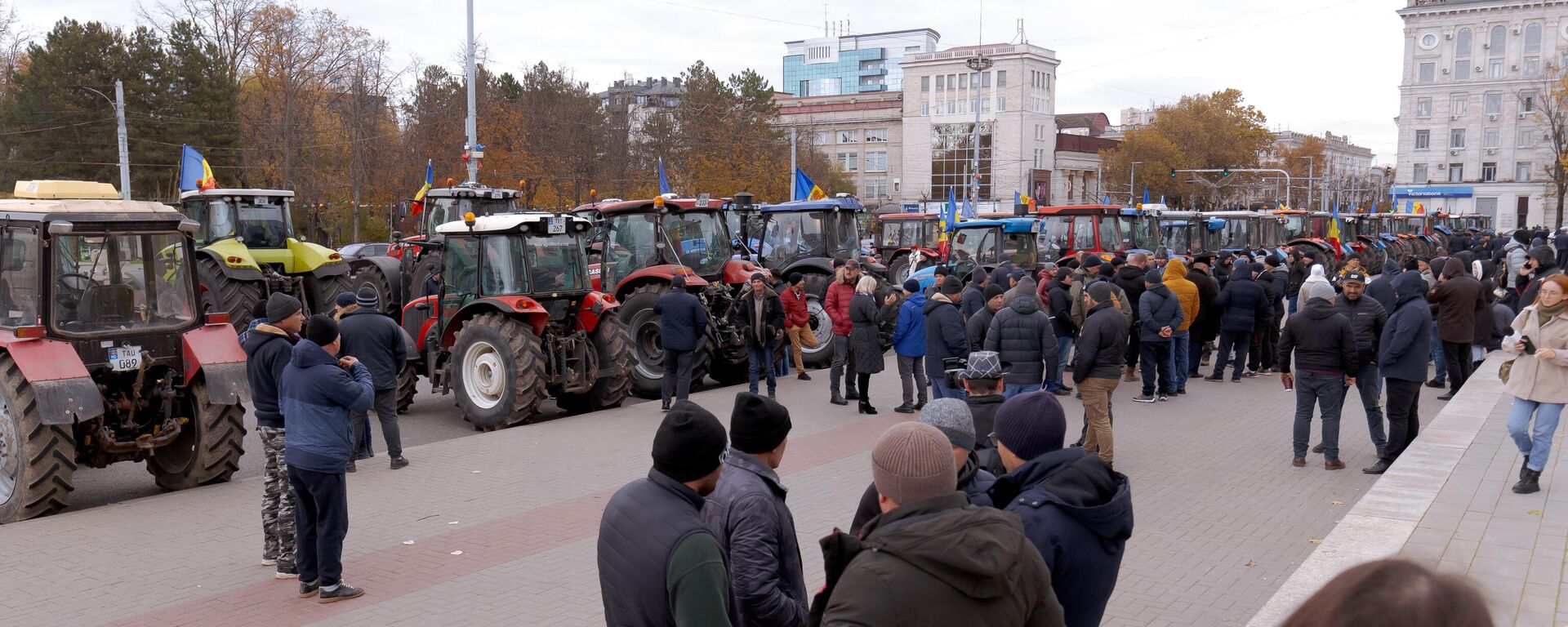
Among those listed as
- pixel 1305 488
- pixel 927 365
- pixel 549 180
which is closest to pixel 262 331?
pixel 927 365

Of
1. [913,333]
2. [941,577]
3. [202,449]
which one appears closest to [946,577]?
[941,577]

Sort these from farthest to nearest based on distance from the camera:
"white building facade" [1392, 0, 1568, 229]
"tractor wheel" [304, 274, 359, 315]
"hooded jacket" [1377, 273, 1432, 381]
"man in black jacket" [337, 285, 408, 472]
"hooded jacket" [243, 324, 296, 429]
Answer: "white building facade" [1392, 0, 1568, 229] → "tractor wheel" [304, 274, 359, 315] → "man in black jacket" [337, 285, 408, 472] → "hooded jacket" [1377, 273, 1432, 381] → "hooded jacket" [243, 324, 296, 429]

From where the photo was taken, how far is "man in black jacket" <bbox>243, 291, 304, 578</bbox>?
6.84 metres

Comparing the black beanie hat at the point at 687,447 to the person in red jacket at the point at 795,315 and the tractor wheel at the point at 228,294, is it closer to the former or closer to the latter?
the person in red jacket at the point at 795,315

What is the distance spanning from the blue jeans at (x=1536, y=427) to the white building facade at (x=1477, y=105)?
9527 cm

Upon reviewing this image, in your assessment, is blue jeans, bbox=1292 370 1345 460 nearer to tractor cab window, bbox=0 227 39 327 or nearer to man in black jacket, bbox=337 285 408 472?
man in black jacket, bbox=337 285 408 472

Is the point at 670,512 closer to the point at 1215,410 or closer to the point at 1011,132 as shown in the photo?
the point at 1215,410

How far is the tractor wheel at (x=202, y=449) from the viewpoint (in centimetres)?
884

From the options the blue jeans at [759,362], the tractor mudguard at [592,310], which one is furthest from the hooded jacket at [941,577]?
the blue jeans at [759,362]

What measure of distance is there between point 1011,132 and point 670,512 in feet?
294

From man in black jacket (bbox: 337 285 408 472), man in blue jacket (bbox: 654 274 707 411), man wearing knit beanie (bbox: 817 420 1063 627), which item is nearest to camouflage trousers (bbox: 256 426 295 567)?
man in black jacket (bbox: 337 285 408 472)

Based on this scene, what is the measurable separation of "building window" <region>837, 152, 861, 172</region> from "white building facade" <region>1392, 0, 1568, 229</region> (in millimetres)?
45001

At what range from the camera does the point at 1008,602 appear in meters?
2.72

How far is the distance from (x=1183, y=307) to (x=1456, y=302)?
3027 mm
